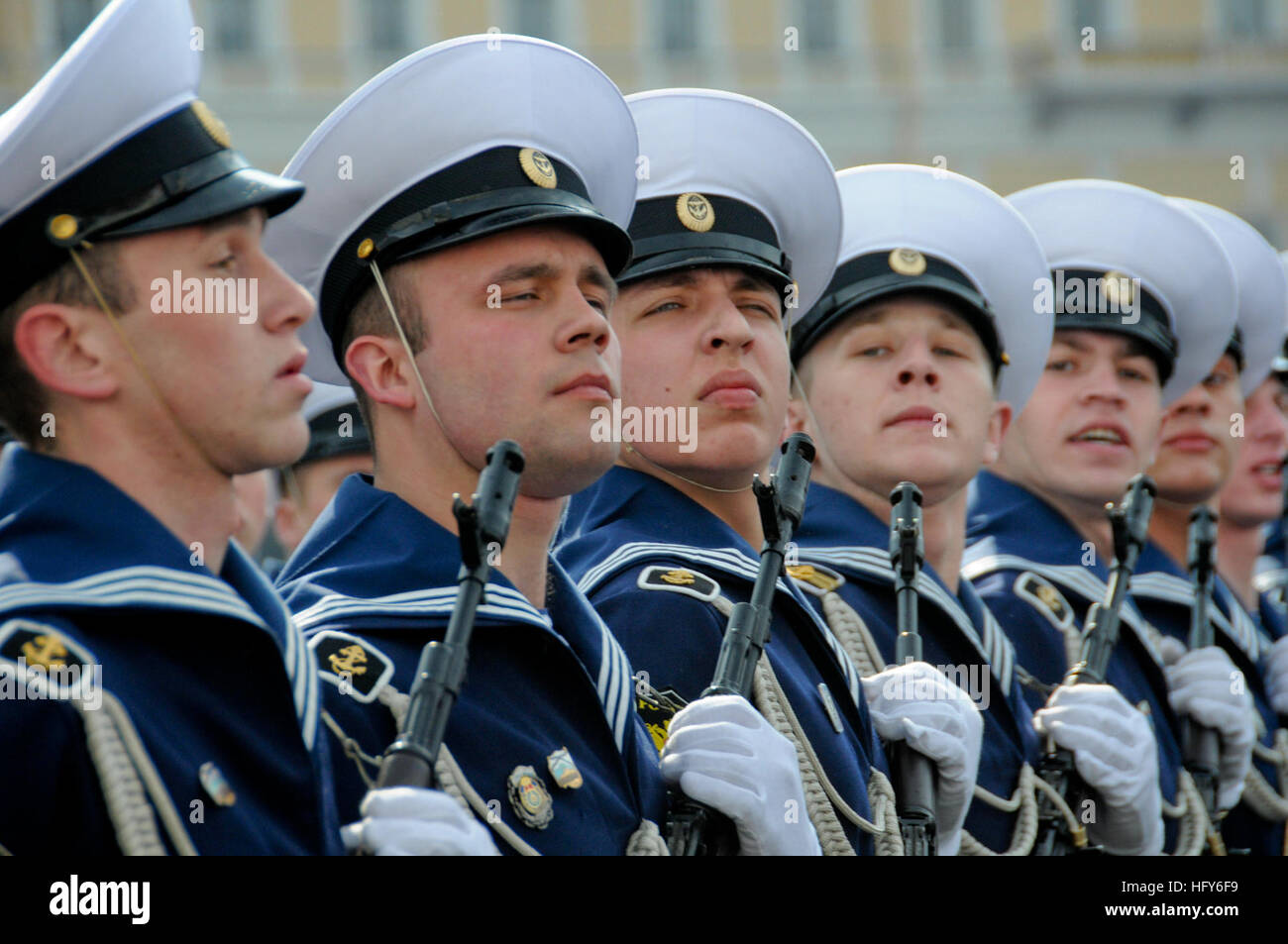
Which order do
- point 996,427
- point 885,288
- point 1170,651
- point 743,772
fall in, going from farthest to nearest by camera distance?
point 1170,651, point 996,427, point 885,288, point 743,772

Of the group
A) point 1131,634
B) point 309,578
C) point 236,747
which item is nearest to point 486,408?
point 309,578

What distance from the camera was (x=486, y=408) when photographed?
3627 millimetres

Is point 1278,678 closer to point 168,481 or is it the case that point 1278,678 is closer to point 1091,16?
point 168,481

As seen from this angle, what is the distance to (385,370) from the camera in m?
3.75

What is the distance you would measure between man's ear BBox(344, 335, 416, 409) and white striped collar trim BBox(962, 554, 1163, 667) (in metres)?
2.43

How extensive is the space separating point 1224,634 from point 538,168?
3.58 m

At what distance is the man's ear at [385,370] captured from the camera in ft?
12.2

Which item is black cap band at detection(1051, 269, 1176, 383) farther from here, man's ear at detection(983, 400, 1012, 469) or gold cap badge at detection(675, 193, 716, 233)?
gold cap badge at detection(675, 193, 716, 233)

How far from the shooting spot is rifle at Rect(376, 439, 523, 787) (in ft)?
9.59

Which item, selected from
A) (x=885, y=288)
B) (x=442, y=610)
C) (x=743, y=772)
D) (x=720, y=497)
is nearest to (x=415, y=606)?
(x=442, y=610)

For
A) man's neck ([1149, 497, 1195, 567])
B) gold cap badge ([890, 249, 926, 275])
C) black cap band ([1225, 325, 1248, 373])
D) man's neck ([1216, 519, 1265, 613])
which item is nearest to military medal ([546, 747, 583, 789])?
gold cap badge ([890, 249, 926, 275])

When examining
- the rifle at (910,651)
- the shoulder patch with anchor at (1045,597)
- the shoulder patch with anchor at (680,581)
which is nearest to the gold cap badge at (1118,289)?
the shoulder patch with anchor at (1045,597)

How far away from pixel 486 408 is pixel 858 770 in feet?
3.66
